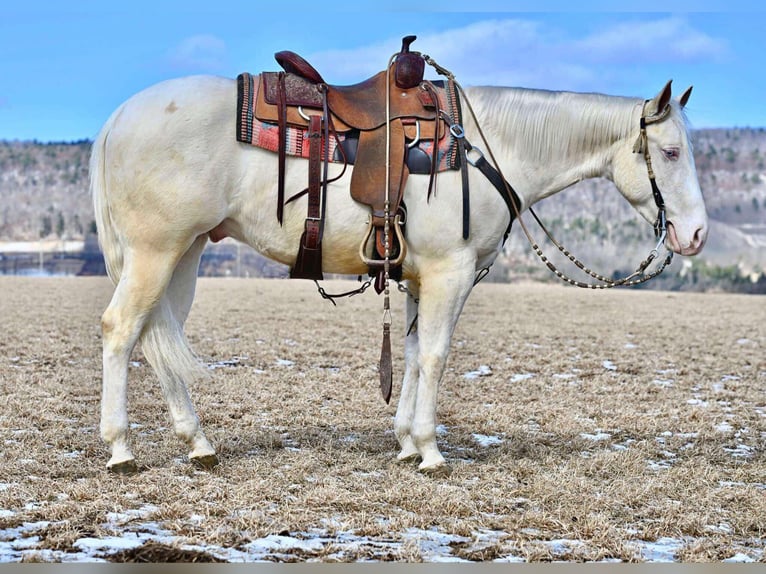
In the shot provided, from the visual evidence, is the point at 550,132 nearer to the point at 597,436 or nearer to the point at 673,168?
the point at 673,168

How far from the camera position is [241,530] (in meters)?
3.73

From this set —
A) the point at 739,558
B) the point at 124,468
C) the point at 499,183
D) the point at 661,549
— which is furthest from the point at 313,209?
the point at 739,558

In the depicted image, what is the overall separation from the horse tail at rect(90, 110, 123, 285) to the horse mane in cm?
223

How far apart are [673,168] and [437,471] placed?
2304mm

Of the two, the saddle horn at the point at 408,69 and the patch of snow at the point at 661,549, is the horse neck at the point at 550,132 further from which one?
the patch of snow at the point at 661,549

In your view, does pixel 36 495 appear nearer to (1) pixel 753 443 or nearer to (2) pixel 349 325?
(1) pixel 753 443

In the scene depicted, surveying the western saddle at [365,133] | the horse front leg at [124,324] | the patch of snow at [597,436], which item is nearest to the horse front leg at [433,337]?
the western saddle at [365,133]

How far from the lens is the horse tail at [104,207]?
16.0 feet

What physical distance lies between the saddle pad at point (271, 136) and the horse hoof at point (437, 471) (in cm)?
173

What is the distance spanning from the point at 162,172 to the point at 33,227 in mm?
74895

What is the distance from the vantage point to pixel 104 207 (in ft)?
16.0

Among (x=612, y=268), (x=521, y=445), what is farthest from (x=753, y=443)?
(x=612, y=268)

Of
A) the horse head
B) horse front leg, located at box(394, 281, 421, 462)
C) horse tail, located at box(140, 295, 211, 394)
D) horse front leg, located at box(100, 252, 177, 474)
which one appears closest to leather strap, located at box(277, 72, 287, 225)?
horse front leg, located at box(100, 252, 177, 474)

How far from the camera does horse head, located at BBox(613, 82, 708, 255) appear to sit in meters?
5.07
